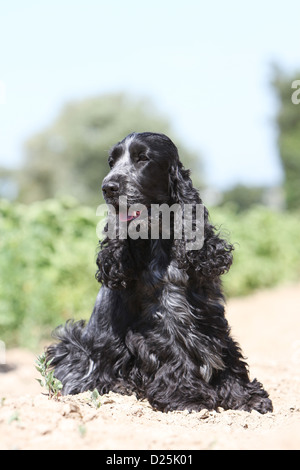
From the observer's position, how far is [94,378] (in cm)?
456

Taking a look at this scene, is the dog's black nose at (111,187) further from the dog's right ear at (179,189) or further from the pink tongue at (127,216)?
the dog's right ear at (179,189)

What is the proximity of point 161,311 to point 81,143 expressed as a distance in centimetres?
4680

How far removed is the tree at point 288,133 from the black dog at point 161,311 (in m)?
30.0

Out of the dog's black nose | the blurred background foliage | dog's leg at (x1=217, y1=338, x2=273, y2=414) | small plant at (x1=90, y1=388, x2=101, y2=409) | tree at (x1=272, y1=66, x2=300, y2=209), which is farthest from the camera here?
tree at (x1=272, y1=66, x2=300, y2=209)

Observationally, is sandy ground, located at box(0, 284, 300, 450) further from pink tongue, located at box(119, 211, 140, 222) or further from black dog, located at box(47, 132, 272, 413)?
pink tongue, located at box(119, 211, 140, 222)

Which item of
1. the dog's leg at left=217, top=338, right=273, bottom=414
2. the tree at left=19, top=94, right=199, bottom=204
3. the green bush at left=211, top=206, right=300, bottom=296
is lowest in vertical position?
the dog's leg at left=217, top=338, right=273, bottom=414

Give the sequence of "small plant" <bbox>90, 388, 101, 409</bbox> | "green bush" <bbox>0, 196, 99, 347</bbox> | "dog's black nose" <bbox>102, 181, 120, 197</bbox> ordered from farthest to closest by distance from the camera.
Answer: "green bush" <bbox>0, 196, 99, 347</bbox> < "dog's black nose" <bbox>102, 181, 120, 197</bbox> < "small plant" <bbox>90, 388, 101, 409</bbox>

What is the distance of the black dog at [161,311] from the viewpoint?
4180 mm

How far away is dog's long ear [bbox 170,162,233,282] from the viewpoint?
14.0ft

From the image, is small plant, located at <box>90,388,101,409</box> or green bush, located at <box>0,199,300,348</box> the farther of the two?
green bush, located at <box>0,199,300,348</box>

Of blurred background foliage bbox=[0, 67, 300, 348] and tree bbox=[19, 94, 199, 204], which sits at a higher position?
tree bbox=[19, 94, 199, 204]

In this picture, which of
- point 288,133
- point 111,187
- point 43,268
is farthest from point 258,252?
point 288,133

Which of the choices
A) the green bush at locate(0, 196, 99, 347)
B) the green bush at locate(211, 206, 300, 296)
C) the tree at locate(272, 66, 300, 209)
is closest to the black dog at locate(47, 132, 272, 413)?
the green bush at locate(0, 196, 99, 347)

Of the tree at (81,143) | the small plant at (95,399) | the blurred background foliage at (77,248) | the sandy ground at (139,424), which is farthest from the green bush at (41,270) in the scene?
the tree at (81,143)
